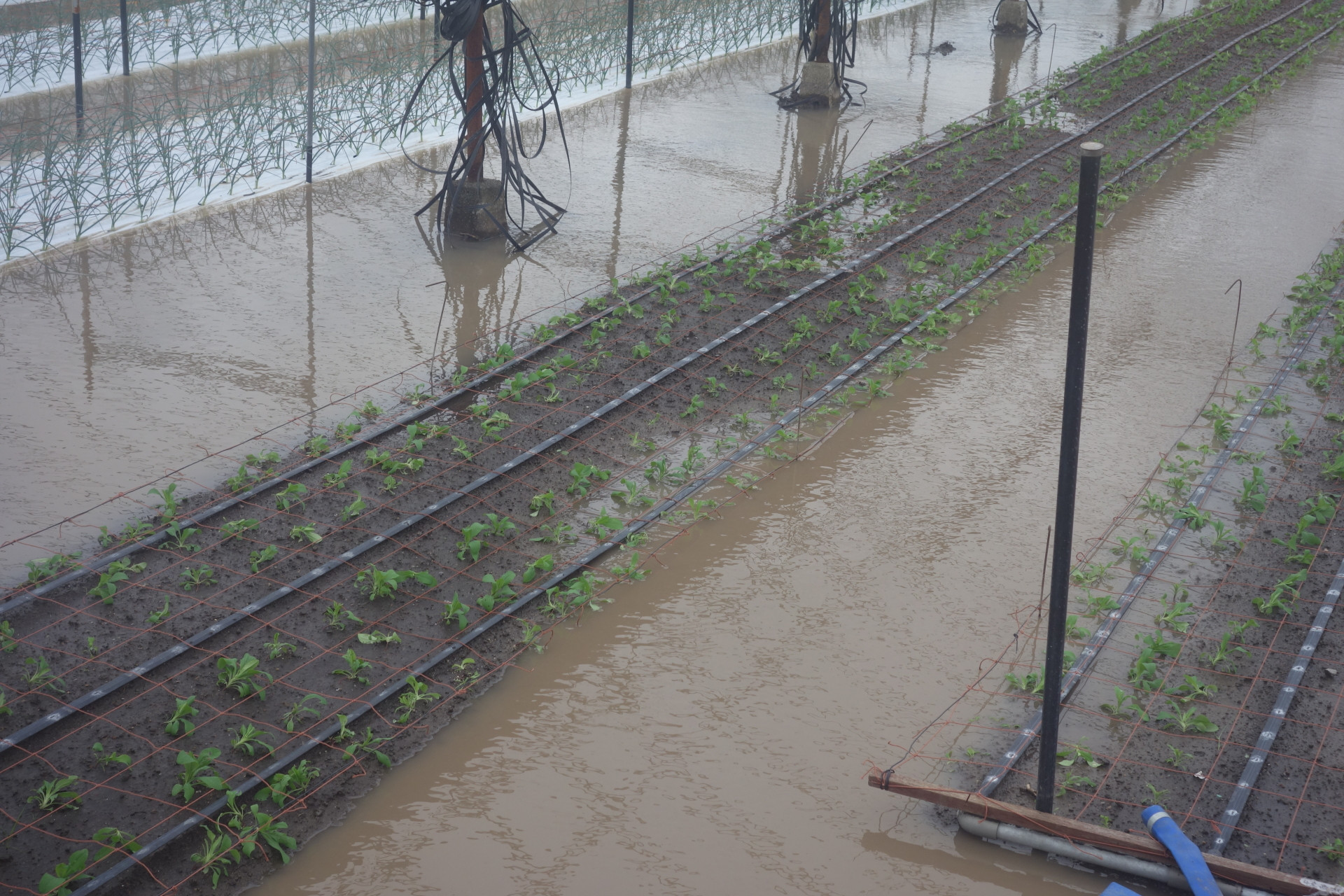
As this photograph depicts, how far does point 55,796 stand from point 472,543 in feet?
7.09

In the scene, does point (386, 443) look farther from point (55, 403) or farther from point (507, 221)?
point (507, 221)

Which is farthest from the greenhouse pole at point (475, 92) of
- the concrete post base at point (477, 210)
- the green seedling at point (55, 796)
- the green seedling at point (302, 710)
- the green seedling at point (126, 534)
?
the green seedling at point (55, 796)

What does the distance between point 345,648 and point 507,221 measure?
5.89 meters

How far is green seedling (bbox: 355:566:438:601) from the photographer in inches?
216

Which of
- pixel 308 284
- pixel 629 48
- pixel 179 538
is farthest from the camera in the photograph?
pixel 629 48

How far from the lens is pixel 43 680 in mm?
4758

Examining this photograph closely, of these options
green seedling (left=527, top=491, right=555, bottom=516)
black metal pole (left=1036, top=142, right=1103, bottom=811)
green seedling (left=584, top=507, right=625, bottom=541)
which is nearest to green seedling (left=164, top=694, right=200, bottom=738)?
green seedling (left=527, top=491, right=555, bottom=516)

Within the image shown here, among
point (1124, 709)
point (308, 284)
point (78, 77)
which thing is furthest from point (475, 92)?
point (1124, 709)

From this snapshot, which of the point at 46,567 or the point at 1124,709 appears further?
the point at 46,567

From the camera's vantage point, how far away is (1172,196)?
12.1 metres

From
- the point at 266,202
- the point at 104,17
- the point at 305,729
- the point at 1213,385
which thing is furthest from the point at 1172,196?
the point at 104,17

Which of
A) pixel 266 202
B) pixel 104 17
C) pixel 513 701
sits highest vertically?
pixel 104 17

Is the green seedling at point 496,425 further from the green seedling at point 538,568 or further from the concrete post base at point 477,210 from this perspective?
the concrete post base at point 477,210

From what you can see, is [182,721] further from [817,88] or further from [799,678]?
[817,88]
